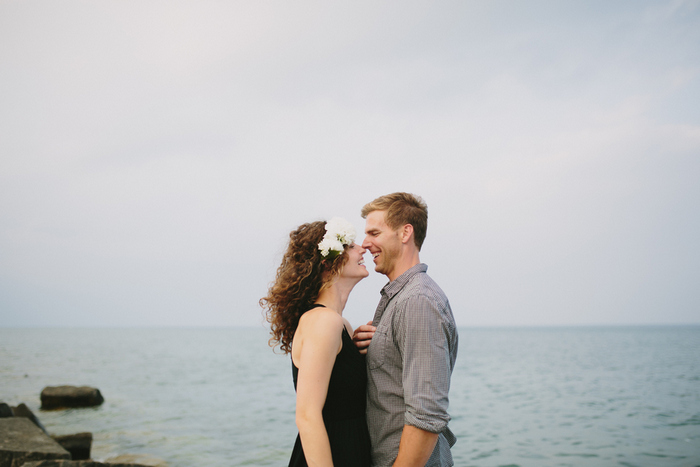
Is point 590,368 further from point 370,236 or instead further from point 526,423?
point 370,236

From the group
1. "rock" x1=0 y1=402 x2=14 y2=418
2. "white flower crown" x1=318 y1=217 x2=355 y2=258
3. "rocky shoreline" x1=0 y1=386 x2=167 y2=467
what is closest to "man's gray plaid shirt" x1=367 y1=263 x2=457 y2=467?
"white flower crown" x1=318 y1=217 x2=355 y2=258

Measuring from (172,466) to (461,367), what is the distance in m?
27.6

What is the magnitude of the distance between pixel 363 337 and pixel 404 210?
0.88 m

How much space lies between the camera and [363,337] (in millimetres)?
3211

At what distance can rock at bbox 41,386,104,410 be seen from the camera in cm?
1730

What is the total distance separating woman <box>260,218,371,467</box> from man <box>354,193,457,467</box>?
118mm

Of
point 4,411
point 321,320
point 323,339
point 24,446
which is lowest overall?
point 4,411

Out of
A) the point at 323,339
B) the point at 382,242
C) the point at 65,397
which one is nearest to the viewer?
the point at 323,339

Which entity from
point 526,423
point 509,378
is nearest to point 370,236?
point 526,423

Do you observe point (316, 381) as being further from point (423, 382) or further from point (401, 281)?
point (401, 281)

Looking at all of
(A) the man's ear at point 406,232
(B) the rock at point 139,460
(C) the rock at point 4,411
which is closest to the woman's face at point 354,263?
(A) the man's ear at point 406,232

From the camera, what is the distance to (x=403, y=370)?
2746 mm

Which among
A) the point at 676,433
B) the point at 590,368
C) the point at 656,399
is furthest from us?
the point at 590,368

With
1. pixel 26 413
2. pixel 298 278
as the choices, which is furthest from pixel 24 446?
pixel 298 278
